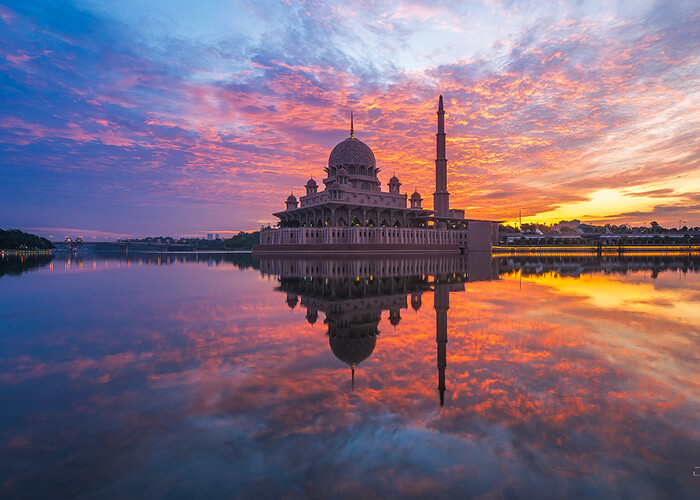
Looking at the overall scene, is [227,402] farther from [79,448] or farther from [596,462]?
[596,462]

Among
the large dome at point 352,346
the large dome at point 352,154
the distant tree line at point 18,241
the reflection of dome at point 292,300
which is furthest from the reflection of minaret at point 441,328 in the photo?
the distant tree line at point 18,241

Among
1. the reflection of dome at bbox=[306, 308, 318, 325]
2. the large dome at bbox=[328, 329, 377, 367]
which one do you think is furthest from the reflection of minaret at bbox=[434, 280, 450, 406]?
the reflection of dome at bbox=[306, 308, 318, 325]

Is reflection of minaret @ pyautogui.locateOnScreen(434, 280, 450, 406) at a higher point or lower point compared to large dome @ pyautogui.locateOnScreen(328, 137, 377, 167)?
lower

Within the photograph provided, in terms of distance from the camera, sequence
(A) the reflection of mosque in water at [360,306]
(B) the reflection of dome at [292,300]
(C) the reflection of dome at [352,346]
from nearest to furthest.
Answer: (C) the reflection of dome at [352,346]
(A) the reflection of mosque in water at [360,306]
(B) the reflection of dome at [292,300]

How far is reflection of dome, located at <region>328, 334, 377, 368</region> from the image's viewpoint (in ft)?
23.8

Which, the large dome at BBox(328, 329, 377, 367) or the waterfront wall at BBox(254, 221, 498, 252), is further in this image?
the waterfront wall at BBox(254, 221, 498, 252)

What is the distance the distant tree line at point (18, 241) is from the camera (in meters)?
93.6

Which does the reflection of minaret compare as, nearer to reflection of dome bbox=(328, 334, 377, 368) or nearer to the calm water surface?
the calm water surface

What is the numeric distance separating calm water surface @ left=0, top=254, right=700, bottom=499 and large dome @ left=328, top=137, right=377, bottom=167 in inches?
2438

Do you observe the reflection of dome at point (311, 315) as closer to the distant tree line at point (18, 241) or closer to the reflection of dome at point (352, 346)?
the reflection of dome at point (352, 346)

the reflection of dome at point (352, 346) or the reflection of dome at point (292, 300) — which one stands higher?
the reflection of dome at point (292, 300)

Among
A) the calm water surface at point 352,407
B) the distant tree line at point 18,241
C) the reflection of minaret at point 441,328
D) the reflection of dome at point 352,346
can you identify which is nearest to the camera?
the calm water surface at point 352,407

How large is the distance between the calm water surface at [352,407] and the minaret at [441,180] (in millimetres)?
67993

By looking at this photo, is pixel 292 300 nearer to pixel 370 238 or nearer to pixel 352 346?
pixel 352 346
